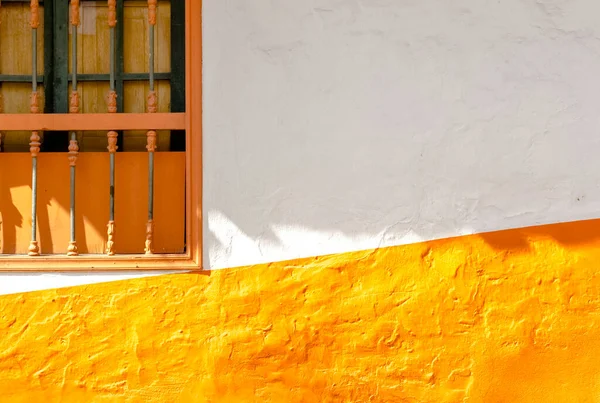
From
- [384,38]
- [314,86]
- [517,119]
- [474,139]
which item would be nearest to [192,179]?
[314,86]

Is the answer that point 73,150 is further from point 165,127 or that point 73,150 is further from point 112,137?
point 165,127

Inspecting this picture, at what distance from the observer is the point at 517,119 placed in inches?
123

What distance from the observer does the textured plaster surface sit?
3105 millimetres

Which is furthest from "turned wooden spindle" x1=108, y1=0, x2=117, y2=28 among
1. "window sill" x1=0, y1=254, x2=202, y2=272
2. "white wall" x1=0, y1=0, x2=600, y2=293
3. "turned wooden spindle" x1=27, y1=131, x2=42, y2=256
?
"window sill" x1=0, y1=254, x2=202, y2=272

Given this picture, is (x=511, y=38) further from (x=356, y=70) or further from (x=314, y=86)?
(x=314, y=86)

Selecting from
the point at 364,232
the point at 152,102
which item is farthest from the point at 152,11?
the point at 364,232

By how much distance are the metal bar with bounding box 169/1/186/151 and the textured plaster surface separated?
0.73 feet

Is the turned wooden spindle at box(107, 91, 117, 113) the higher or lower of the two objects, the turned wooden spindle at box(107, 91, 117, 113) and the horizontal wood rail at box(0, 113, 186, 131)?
the higher

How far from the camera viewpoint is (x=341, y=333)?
310cm

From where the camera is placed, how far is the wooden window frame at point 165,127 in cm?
310

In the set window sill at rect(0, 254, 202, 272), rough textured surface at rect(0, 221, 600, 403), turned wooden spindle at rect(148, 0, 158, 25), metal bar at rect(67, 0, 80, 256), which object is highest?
turned wooden spindle at rect(148, 0, 158, 25)

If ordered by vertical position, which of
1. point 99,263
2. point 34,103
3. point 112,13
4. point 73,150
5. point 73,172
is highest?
point 112,13

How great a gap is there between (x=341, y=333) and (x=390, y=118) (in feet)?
3.57

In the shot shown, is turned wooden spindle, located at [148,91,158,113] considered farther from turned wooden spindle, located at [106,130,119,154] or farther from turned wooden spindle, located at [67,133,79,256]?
turned wooden spindle, located at [67,133,79,256]
